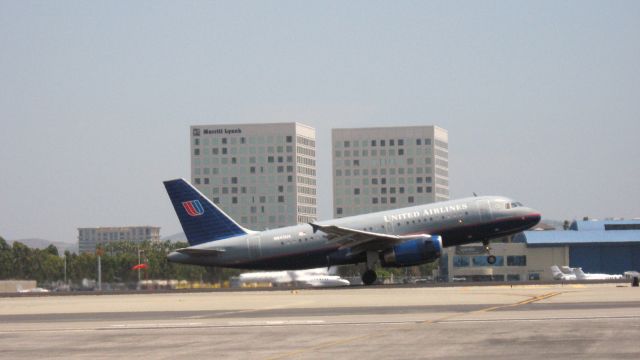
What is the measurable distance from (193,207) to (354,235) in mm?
9940

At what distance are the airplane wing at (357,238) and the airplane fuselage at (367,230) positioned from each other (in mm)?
517

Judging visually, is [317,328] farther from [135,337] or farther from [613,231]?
[613,231]

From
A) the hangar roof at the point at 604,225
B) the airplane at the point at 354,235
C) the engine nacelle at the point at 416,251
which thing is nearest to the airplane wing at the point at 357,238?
the airplane at the point at 354,235

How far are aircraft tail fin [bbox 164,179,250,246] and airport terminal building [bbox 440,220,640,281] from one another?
7252 cm

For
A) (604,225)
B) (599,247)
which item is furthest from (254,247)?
(604,225)

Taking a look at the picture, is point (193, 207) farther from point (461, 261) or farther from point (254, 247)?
point (461, 261)

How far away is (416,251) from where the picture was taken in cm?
6088

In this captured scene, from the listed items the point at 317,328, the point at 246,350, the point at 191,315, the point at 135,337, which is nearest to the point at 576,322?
the point at 317,328

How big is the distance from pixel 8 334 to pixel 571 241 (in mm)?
111200

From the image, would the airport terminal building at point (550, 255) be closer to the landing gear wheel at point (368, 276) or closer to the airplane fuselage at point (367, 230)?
the landing gear wheel at point (368, 276)

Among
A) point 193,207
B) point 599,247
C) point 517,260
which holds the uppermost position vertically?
point 193,207

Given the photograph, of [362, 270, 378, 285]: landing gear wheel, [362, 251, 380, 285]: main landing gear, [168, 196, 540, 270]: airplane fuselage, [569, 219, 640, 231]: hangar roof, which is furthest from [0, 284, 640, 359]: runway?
[569, 219, 640, 231]: hangar roof

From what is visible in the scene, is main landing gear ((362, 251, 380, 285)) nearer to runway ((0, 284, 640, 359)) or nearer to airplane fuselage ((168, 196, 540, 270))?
airplane fuselage ((168, 196, 540, 270))

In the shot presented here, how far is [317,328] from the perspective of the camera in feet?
98.2
